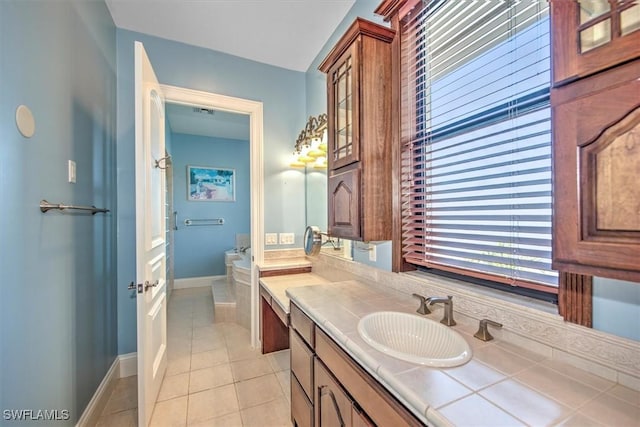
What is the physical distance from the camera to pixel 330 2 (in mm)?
1868

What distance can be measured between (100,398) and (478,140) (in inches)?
104

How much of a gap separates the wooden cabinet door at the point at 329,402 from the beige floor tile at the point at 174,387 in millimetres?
Answer: 1221

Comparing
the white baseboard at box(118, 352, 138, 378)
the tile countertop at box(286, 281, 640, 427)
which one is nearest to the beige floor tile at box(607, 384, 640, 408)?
the tile countertop at box(286, 281, 640, 427)

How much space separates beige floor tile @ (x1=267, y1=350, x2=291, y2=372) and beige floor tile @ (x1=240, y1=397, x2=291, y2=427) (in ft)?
1.33

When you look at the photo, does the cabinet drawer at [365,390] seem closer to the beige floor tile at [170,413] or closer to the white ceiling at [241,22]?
the beige floor tile at [170,413]

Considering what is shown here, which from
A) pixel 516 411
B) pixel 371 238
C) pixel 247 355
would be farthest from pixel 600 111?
pixel 247 355

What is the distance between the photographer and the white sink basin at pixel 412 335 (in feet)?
3.28

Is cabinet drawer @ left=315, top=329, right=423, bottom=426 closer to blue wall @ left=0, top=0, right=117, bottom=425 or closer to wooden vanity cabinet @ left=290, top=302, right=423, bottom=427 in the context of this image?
wooden vanity cabinet @ left=290, top=302, right=423, bottom=427

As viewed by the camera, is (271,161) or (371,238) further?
(271,161)

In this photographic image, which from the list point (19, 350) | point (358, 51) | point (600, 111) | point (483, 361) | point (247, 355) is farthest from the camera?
point (247, 355)

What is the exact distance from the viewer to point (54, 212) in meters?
1.27

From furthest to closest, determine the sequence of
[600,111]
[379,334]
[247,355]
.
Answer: [247,355] → [379,334] → [600,111]

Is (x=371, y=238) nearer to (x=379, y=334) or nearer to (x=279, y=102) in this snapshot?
(x=379, y=334)

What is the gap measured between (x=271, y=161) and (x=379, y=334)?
1.92 metres
